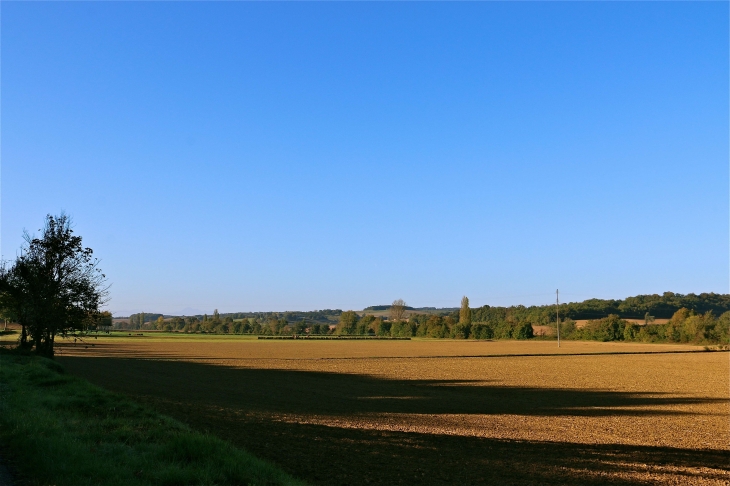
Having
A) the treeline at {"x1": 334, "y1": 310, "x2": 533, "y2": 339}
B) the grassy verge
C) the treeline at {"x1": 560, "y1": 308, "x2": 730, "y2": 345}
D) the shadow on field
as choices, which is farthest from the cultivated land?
the treeline at {"x1": 334, "y1": 310, "x2": 533, "y2": 339}

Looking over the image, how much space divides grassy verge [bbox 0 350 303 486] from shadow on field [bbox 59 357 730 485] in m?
2.38

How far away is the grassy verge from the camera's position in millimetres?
8438

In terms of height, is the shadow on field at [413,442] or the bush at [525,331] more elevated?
the shadow on field at [413,442]

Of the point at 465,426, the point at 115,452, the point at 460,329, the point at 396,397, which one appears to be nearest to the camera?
the point at 115,452

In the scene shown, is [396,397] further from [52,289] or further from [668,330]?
[668,330]

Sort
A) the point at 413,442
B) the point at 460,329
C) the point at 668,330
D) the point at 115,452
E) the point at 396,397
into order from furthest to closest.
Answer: the point at 460,329, the point at 668,330, the point at 396,397, the point at 413,442, the point at 115,452

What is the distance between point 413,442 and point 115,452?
889cm

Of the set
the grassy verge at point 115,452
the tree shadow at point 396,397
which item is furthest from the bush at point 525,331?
the grassy verge at point 115,452

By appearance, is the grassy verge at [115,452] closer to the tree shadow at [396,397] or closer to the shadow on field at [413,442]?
the shadow on field at [413,442]

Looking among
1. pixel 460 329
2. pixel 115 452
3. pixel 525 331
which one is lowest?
pixel 460 329

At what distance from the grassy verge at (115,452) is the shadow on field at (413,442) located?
238cm

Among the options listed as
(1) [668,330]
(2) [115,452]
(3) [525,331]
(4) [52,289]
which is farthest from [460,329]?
(2) [115,452]

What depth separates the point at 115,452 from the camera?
10.0 meters

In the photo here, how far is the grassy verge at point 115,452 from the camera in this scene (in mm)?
8438
